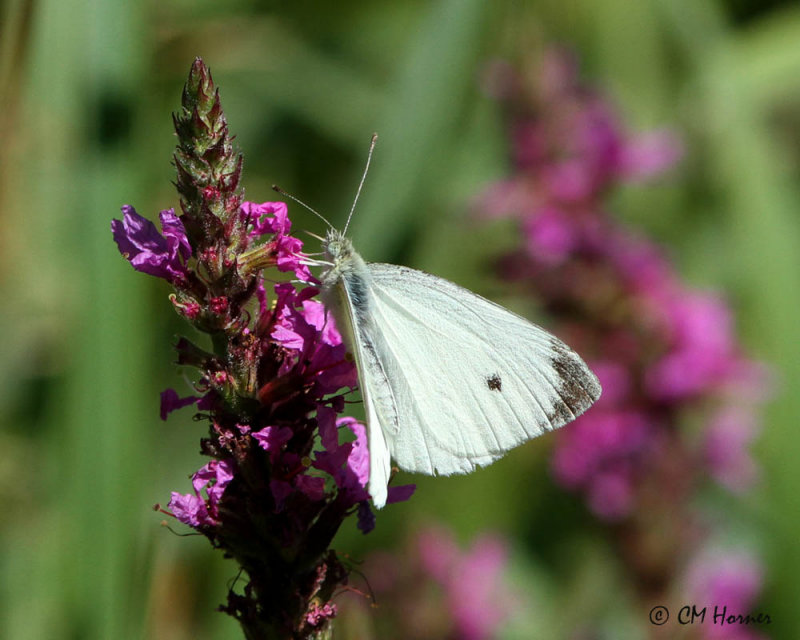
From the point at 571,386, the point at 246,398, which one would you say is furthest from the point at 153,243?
the point at 571,386

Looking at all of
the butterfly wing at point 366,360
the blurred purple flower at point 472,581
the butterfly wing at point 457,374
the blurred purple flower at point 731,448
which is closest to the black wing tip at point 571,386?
the butterfly wing at point 457,374

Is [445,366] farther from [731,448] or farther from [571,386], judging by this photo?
[731,448]

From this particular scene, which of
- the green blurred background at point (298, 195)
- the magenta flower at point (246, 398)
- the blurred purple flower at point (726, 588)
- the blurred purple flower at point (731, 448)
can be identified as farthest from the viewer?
the blurred purple flower at point (731, 448)

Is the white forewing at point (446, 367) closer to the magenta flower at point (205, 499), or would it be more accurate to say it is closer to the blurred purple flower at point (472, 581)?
the magenta flower at point (205, 499)

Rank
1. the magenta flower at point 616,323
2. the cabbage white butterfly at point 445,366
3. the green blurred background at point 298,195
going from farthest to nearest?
1. the magenta flower at point 616,323
2. the green blurred background at point 298,195
3. the cabbage white butterfly at point 445,366

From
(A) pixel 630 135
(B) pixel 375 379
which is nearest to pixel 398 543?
(A) pixel 630 135

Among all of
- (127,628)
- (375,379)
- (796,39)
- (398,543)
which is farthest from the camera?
(796,39)

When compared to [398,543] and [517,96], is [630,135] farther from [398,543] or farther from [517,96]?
[398,543]
